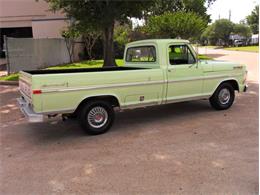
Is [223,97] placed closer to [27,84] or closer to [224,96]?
[224,96]

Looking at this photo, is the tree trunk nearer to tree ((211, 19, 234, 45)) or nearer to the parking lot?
the parking lot

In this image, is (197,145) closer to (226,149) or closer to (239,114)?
(226,149)

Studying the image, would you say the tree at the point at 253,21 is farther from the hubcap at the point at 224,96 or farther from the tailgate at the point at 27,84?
the tailgate at the point at 27,84

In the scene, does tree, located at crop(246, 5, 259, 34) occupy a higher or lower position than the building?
higher

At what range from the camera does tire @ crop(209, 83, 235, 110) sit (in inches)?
301

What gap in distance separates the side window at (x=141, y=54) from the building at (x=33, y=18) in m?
16.2

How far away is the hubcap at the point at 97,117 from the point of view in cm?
603

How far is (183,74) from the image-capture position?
6.92m

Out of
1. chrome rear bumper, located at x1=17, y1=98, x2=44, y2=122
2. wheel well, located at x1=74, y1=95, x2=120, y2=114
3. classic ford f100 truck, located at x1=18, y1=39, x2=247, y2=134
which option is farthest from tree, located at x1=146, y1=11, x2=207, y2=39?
chrome rear bumper, located at x1=17, y1=98, x2=44, y2=122

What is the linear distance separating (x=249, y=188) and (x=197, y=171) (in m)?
0.73

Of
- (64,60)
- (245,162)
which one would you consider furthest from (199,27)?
(245,162)

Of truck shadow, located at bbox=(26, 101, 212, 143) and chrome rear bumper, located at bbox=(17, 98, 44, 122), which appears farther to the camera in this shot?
truck shadow, located at bbox=(26, 101, 212, 143)

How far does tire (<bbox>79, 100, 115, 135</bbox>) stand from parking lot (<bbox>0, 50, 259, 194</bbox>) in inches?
6.9

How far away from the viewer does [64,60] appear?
21609 mm
